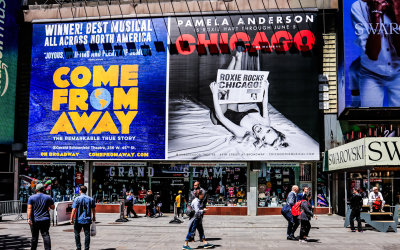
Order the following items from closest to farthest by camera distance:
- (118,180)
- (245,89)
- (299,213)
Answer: (299,213)
(245,89)
(118,180)

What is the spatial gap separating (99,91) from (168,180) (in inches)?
281

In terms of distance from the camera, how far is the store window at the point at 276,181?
28875 mm

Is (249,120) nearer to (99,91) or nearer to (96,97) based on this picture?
(99,91)

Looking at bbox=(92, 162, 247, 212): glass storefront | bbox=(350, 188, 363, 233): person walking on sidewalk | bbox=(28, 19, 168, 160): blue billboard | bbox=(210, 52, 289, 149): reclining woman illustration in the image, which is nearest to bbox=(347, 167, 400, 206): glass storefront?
bbox=(210, 52, 289, 149): reclining woman illustration

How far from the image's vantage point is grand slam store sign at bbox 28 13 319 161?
28.5m

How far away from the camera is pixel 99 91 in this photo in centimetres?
2998

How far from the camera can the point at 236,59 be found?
29.1m

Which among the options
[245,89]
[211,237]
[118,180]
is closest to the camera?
[211,237]

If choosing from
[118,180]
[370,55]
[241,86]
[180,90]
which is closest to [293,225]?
[241,86]

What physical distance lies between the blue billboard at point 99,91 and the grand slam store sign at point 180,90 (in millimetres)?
64

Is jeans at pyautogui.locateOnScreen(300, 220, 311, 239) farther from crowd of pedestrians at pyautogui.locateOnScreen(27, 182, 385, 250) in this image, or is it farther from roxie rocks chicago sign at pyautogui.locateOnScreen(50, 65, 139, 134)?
roxie rocks chicago sign at pyautogui.locateOnScreen(50, 65, 139, 134)

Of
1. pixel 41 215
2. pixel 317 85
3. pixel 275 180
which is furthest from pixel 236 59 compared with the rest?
pixel 41 215

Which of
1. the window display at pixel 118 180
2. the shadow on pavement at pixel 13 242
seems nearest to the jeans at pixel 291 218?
the shadow on pavement at pixel 13 242

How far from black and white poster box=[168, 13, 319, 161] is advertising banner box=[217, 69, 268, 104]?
0.20 ft
